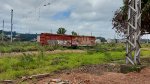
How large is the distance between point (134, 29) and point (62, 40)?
41.3 meters

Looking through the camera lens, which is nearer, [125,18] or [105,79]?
[105,79]

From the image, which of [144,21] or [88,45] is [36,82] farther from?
[88,45]

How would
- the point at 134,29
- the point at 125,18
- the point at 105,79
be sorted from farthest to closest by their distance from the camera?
the point at 125,18, the point at 134,29, the point at 105,79

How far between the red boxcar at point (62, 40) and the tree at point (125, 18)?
2936cm

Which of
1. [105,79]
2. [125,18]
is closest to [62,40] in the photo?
[125,18]

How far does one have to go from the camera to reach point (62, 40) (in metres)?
56.5

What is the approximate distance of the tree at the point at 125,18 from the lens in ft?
70.2

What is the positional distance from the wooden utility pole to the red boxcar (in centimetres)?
3863

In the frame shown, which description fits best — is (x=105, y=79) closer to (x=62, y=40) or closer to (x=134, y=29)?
(x=134, y=29)

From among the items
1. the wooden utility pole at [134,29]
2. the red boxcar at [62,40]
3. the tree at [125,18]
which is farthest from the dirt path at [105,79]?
the red boxcar at [62,40]

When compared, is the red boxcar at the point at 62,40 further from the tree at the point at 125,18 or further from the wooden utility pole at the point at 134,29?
the wooden utility pole at the point at 134,29

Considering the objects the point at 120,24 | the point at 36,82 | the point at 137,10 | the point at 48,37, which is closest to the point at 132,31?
A: the point at 137,10

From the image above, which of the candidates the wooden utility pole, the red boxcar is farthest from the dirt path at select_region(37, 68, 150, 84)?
the red boxcar

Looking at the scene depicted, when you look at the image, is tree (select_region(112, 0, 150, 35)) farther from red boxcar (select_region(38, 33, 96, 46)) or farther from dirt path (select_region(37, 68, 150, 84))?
red boxcar (select_region(38, 33, 96, 46))
